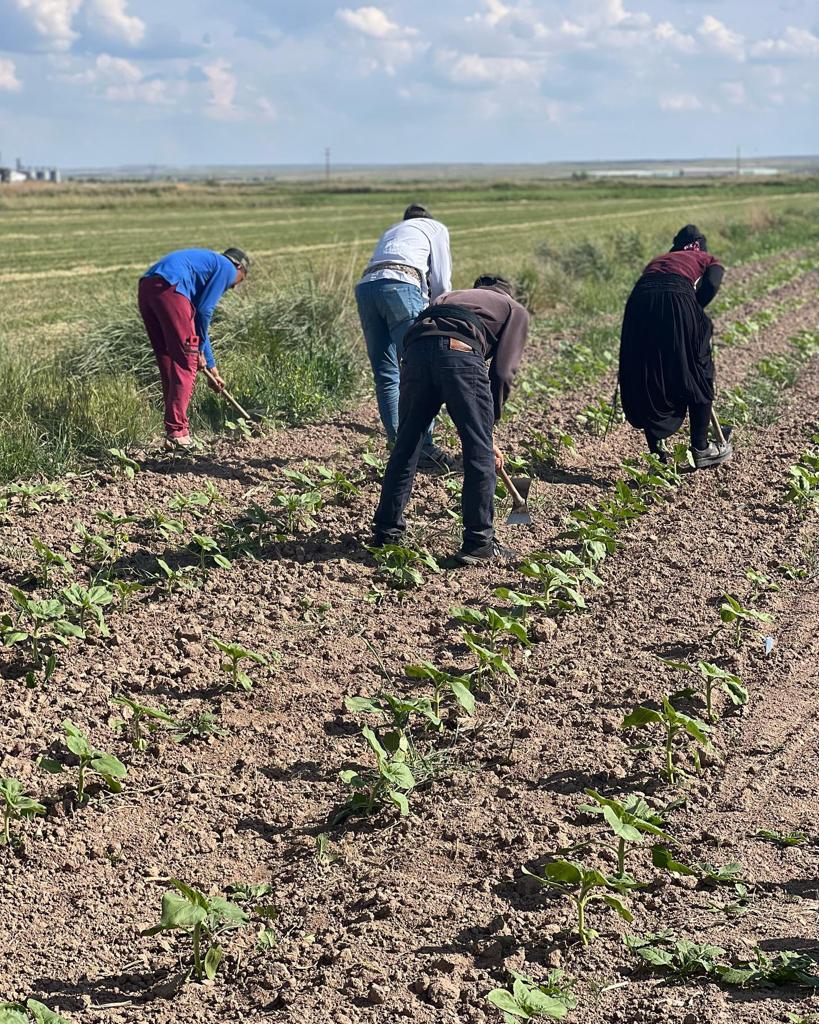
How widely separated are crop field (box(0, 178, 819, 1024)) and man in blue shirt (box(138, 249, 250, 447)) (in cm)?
41

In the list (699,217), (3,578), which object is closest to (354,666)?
(3,578)

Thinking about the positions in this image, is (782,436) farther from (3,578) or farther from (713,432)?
(3,578)

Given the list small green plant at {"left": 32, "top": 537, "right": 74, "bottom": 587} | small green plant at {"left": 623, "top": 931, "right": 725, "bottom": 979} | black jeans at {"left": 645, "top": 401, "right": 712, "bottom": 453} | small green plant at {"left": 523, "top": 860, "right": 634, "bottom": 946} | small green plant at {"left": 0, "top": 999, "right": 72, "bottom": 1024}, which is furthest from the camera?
black jeans at {"left": 645, "top": 401, "right": 712, "bottom": 453}

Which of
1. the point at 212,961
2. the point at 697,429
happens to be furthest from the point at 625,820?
the point at 697,429

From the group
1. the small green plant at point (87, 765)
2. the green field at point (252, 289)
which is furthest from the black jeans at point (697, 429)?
the small green plant at point (87, 765)

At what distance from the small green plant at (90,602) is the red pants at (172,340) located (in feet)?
10.0

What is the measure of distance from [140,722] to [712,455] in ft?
16.4

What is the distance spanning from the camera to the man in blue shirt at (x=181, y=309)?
795 centimetres

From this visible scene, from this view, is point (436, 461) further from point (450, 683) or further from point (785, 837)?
point (785, 837)

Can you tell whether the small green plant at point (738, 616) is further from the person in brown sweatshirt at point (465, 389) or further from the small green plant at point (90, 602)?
the small green plant at point (90, 602)

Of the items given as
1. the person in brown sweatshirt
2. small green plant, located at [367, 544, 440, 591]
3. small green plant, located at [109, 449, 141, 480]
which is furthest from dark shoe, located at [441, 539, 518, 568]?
small green plant, located at [109, 449, 141, 480]

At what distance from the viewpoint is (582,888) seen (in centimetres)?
327

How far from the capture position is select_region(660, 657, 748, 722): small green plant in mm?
4301

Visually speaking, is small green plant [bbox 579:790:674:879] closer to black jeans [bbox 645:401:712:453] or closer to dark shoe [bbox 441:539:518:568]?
dark shoe [bbox 441:539:518:568]
